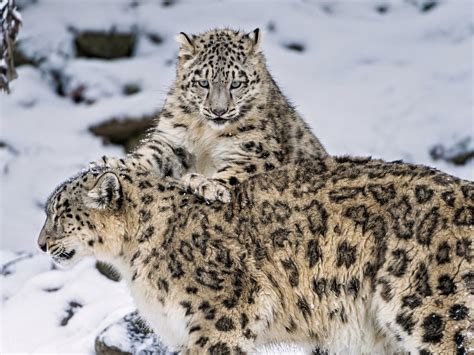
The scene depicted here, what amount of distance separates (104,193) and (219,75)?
218cm

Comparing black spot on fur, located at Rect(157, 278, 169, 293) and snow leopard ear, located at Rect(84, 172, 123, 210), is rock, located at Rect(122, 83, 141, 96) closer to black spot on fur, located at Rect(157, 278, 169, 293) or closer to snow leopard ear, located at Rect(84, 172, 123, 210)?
snow leopard ear, located at Rect(84, 172, 123, 210)

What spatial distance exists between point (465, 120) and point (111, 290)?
20.6 ft

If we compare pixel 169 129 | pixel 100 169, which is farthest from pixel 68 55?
pixel 100 169

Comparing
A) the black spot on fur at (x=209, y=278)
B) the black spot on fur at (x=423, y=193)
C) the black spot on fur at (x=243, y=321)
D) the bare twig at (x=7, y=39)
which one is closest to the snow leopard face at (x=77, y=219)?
the black spot on fur at (x=209, y=278)

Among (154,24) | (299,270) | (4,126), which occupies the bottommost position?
(4,126)

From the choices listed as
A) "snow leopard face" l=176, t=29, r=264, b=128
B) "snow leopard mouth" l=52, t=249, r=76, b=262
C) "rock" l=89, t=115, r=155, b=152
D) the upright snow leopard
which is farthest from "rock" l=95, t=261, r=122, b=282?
"snow leopard mouth" l=52, t=249, r=76, b=262

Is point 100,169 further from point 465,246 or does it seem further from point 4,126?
point 4,126

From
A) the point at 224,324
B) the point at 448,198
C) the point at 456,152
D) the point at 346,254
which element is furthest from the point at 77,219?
the point at 456,152

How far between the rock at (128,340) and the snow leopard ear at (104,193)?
7.00 feet

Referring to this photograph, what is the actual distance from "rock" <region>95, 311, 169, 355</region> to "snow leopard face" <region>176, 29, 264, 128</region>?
75.9 inches

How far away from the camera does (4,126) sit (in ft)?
54.2

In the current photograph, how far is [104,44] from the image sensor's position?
17750mm

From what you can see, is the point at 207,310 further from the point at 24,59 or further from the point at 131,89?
the point at 24,59

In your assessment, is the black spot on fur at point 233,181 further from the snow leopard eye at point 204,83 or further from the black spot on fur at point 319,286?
the black spot on fur at point 319,286
